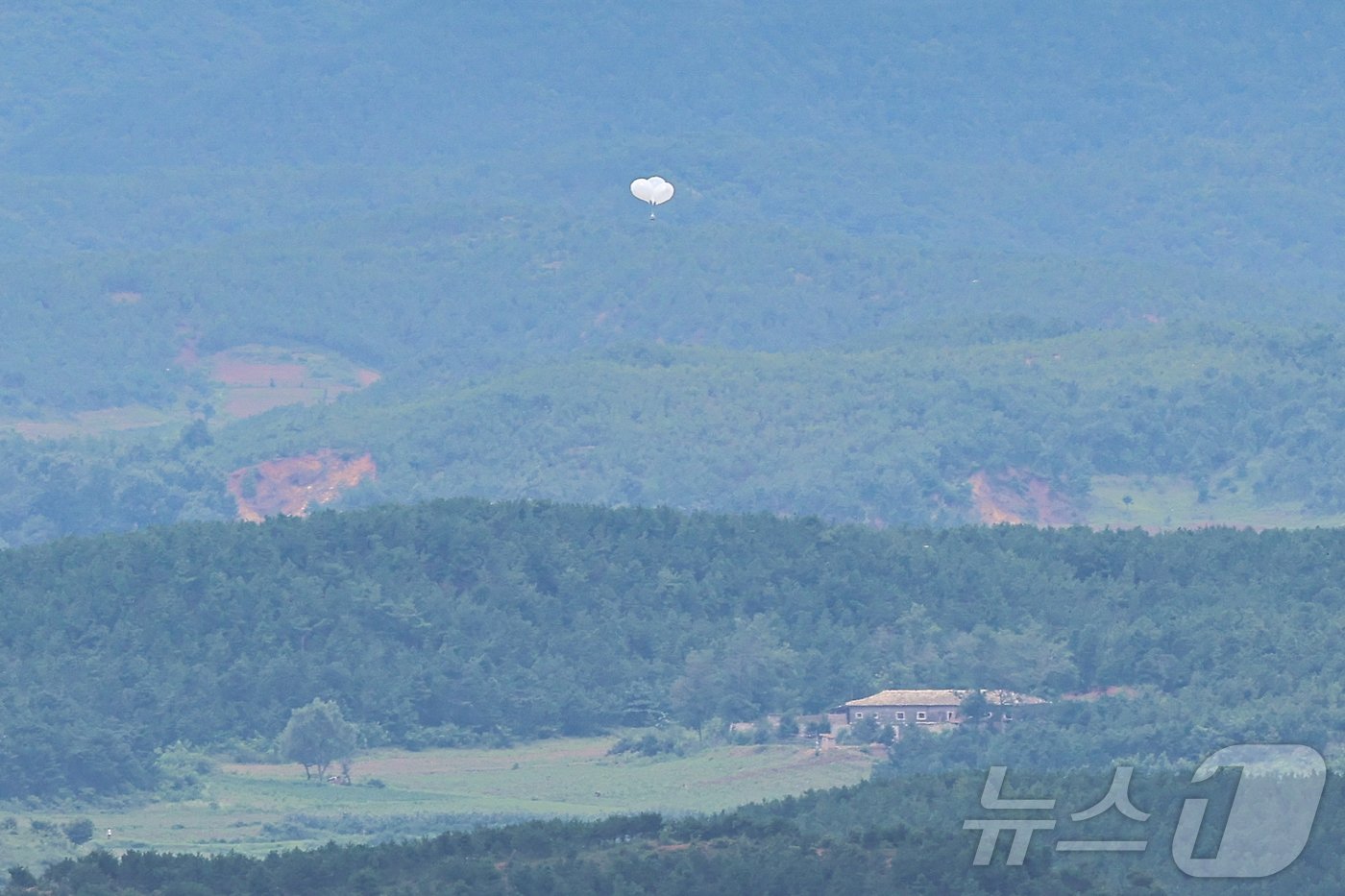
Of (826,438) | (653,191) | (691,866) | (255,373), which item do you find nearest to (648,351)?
(826,438)

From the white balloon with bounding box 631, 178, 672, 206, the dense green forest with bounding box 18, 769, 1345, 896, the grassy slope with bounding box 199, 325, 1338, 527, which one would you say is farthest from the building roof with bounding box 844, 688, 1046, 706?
the white balloon with bounding box 631, 178, 672, 206

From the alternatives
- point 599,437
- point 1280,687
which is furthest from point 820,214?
point 1280,687

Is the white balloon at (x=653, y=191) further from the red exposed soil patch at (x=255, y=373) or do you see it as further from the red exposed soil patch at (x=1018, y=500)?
the red exposed soil patch at (x=1018, y=500)

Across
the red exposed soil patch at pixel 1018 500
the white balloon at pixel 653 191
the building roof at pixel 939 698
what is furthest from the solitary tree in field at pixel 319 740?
the white balloon at pixel 653 191

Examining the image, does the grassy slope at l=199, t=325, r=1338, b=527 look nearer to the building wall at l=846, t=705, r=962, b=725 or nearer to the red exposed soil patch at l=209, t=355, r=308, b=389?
the red exposed soil patch at l=209, t=355, r=308, b=389

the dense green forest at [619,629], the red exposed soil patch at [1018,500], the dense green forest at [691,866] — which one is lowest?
the red exposed soil patch at [1018,500]
